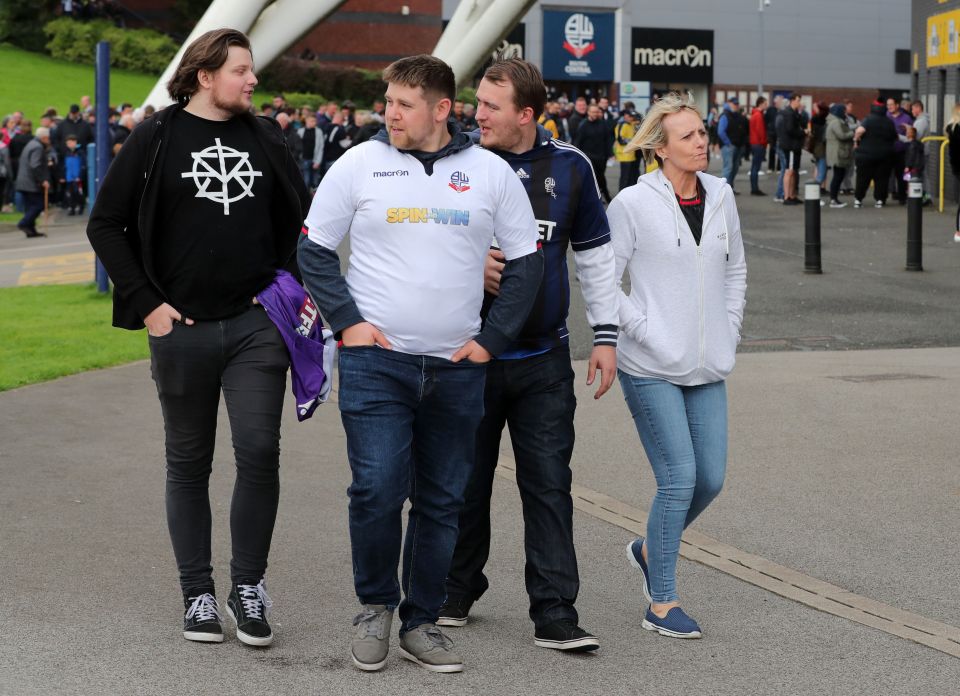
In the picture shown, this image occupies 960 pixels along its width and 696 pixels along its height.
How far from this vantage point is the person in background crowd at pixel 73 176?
1068 inches

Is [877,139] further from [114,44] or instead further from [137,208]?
[114,44]

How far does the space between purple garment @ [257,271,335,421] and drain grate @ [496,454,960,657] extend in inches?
72.7

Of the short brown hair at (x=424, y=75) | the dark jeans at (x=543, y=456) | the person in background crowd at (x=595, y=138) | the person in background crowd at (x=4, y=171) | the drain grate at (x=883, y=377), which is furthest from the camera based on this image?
the person in background crowd at (x=4, y=171)

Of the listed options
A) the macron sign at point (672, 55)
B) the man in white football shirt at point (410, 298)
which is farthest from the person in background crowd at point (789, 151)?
the macron sign at point (672, 55)

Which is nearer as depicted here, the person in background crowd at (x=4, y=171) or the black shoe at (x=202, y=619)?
the black shoe at (x=202, y=619)

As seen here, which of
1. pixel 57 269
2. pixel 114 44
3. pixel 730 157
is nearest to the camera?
pixel 57 269

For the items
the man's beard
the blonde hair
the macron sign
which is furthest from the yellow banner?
the macron sign

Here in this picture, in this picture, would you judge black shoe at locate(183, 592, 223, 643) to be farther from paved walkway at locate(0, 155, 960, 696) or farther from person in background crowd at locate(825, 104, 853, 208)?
person in background crowd at locate(825, 104, 853, 208)

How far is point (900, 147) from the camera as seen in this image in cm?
2634

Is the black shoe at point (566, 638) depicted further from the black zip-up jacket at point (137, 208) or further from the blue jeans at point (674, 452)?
the black zip-up jacket at point (137, 208)

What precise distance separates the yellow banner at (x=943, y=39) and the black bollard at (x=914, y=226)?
971 cm

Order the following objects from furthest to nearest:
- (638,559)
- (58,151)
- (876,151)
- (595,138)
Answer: (58,151), (876,151), (595,138), (638,559)

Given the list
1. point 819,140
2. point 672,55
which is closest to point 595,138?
point 819,140

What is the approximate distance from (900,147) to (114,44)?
1518 inches
